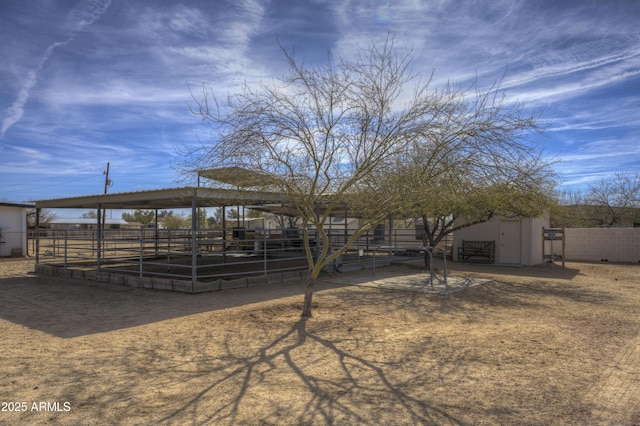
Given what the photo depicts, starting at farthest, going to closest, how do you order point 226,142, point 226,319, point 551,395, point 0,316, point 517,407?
point 0,316
point 226,319
point 226,142
point 551,395
point 517,407

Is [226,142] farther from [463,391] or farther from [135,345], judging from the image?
[463,391]

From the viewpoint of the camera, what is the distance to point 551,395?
12.8ft

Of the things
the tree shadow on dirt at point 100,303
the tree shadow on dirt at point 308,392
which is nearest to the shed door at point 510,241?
the tree shadow on dirt at point 100,303

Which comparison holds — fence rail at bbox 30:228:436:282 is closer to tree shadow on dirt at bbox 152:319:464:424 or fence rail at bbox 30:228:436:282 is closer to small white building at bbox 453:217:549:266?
small white building at bbox 453:217:549:266

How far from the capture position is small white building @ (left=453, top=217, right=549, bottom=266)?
16.8 meters

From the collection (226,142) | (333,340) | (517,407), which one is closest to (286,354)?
(333,340)

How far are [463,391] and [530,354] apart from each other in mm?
1619

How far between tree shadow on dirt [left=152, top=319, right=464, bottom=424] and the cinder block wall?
17201 millimetres

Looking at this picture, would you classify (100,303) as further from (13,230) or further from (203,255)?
(13,230)

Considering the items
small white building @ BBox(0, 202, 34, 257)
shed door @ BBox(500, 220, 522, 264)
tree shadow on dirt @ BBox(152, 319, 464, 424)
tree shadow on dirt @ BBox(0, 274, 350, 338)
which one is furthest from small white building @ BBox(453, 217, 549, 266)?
small white building @ BBox(0, 202, 34, 257)

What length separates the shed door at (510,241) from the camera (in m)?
16.9

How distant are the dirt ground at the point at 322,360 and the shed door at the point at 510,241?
7626mm

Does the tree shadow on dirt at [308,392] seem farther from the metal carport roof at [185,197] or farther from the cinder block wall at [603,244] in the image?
the cinder block wall at [603,244]

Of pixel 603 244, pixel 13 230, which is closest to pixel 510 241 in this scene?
pixel 603 244
